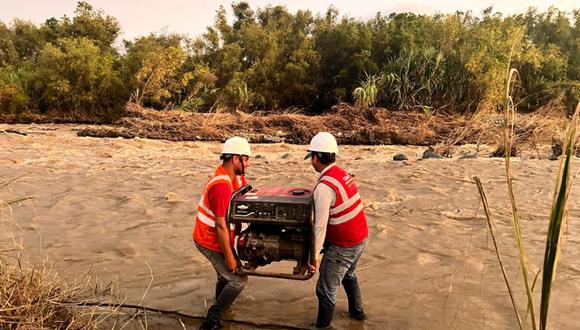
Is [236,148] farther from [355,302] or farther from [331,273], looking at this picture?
[355,302]

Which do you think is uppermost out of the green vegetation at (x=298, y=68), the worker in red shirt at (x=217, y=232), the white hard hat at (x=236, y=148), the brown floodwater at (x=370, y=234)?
the green vegetation at (x=298, y=68)

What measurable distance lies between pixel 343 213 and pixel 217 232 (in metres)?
0.90

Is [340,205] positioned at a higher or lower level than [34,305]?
higher

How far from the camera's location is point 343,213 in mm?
3740

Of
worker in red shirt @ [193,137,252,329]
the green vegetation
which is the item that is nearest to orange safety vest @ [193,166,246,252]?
worker in red shirt @ [193,137,252,329]

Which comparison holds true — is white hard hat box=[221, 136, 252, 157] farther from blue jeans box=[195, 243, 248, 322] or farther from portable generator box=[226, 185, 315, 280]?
blue jeans box=[195, 243, 248, 322]

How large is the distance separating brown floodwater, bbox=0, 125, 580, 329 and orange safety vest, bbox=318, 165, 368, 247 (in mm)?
763

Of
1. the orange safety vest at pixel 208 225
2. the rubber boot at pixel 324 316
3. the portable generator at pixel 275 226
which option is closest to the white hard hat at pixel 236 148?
the orange safety vest at pixel 208 225

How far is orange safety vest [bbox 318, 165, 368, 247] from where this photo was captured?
3.70m

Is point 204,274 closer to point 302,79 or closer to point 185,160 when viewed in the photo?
point 185,160

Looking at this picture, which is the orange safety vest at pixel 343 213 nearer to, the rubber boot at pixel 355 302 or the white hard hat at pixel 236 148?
the rubber boot at pixel 355 302

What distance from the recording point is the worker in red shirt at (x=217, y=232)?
375 centimetres

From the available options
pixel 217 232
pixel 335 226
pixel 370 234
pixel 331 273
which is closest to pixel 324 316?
pixel 331 273

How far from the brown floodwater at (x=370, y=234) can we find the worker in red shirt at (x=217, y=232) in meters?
0.40
